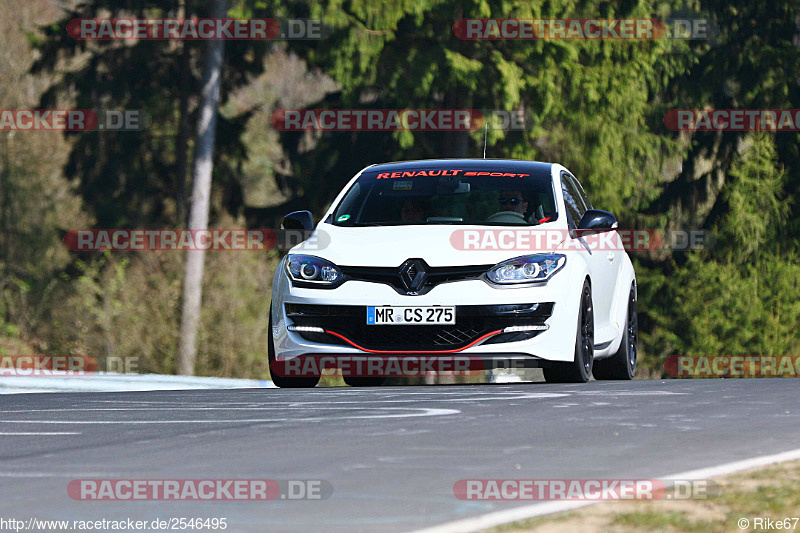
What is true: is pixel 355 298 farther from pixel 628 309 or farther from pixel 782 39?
pixel 782 39

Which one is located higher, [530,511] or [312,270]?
[312,270]

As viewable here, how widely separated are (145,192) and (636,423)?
3272 cm

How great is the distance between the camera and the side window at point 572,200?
13109mm

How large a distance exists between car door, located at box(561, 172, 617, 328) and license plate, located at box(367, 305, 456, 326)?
1.26 m

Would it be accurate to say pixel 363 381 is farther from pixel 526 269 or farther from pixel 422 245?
pixel 526 269

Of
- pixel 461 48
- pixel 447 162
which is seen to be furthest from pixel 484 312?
pixel 461 48

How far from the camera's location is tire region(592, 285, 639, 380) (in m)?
14.2

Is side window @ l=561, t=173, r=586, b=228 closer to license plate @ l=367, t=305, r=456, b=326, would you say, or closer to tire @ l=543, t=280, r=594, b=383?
tire @ l=543, t=280, r=594, b=383

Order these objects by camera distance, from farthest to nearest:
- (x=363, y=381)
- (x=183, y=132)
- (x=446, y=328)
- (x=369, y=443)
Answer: (x=183, y=132) < (x=363, y=381) < (x=446, y=328) < (x=369, y=443)

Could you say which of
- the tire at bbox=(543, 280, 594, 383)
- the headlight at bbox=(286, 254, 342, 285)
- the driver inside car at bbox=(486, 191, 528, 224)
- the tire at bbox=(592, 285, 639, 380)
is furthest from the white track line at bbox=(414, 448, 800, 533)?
the tire at bbox=(592, 285, 639, 380)

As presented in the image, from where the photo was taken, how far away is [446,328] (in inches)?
451

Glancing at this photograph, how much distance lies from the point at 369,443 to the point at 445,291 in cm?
370

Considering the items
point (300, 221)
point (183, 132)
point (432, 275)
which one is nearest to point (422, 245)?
point (432, 275)

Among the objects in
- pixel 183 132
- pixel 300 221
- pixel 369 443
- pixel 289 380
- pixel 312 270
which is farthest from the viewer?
pixel 183 132
